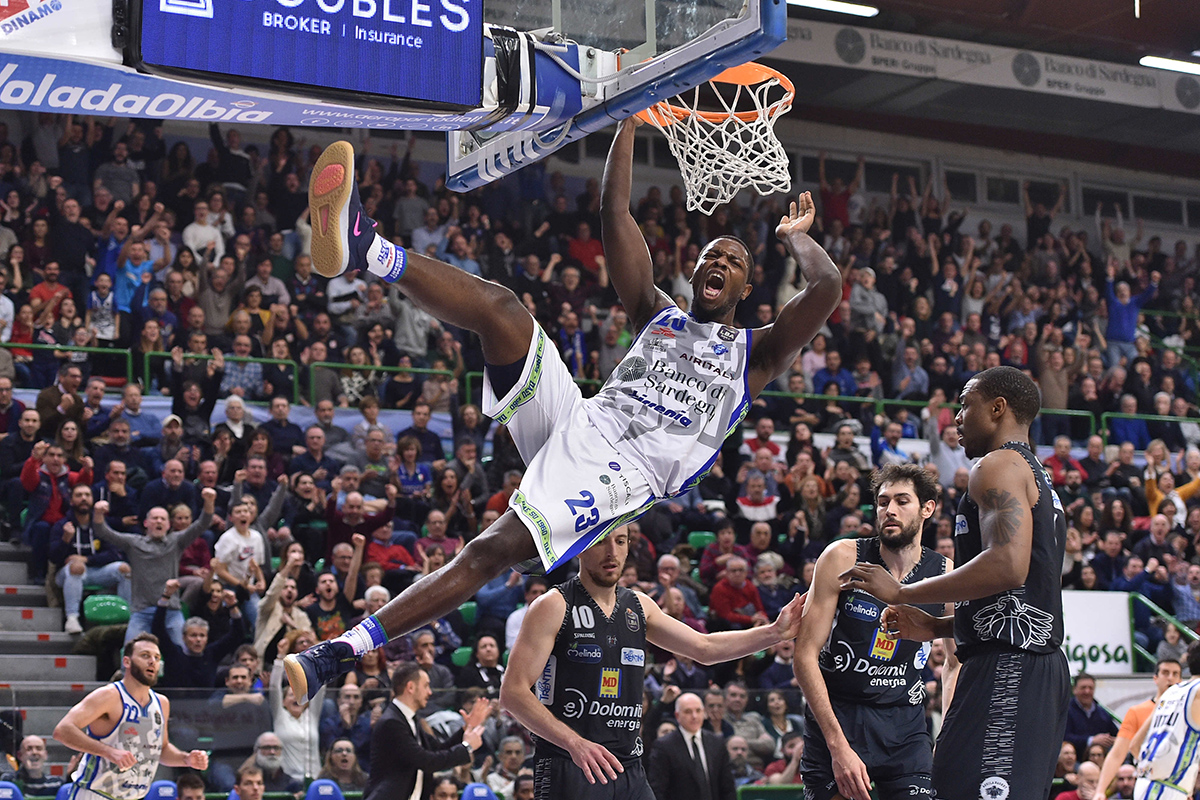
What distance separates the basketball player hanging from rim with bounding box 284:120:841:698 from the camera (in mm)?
5445

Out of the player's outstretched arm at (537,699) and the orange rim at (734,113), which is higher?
the orange rim at (734,113)

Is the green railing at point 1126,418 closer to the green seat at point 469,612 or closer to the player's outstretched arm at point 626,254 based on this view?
the green seat at point 469,612

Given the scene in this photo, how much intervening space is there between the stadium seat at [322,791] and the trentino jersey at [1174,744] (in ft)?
18.3

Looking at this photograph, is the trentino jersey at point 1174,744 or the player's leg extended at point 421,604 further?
the trentino jersey at point 1174,744

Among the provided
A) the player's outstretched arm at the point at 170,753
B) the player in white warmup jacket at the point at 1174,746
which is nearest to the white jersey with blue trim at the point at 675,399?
the player's outstretched arm at the point at 170,753

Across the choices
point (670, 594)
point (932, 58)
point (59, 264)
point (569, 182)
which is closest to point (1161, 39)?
point (932, 58)

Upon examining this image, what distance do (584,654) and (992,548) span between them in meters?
2.28

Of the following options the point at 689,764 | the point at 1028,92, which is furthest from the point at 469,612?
the point at 1028,92

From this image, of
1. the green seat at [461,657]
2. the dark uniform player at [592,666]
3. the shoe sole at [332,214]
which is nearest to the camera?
the shoe sole at [332,214]

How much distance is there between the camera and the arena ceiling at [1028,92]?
63.4ft

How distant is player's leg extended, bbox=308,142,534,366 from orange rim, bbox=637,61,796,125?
200 centimetres

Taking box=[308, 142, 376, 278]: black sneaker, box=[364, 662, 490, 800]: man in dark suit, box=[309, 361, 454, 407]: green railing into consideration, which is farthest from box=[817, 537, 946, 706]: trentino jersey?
box=[309, 361, 454, 407]: green railing

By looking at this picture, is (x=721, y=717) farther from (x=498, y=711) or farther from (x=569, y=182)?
(x=569, y=182)

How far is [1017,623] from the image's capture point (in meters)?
5.30
